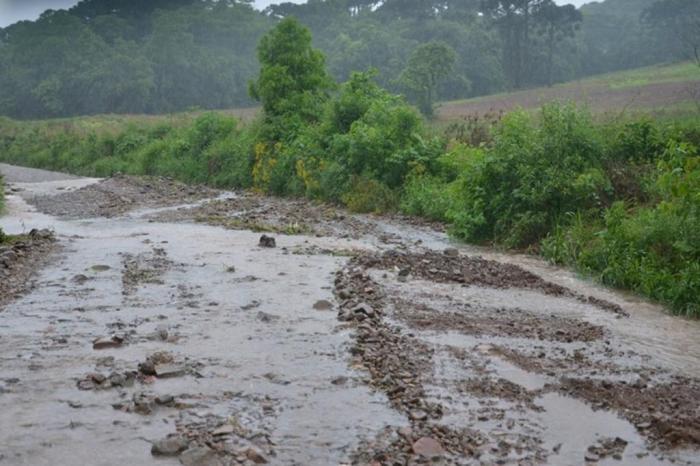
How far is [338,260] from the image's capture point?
12.3 metres

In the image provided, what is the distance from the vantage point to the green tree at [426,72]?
1735 inches

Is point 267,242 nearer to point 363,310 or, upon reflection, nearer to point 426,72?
point 363,310

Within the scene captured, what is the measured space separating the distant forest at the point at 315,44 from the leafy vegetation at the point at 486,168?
27.2 metres

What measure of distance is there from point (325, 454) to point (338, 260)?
23.7ft

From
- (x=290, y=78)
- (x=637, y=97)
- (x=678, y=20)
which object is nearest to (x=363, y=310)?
(x=290, y=78)

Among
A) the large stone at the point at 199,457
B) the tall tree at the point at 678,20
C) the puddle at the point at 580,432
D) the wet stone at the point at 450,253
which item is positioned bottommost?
the wet stone at the point at 450,253

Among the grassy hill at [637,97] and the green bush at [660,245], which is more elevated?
the grassy hill at [637,97]

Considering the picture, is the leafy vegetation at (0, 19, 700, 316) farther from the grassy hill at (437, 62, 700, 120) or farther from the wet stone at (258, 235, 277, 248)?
the grassy hill at (437, 62, 700, 120)

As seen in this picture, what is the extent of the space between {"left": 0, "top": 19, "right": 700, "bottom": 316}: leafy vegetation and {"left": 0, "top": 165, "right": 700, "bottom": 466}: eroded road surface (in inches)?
34.9

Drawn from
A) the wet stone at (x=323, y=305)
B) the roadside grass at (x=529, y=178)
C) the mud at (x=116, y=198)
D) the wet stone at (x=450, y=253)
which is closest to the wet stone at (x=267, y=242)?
the roadside grass at (x=529, y=178)

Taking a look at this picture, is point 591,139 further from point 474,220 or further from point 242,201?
Result: point 242,201

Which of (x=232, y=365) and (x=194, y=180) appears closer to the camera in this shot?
(x=232, y=365)

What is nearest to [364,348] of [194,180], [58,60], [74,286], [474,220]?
[74,286]

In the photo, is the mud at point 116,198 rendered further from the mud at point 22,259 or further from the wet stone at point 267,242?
the wet stone at point 267,242
